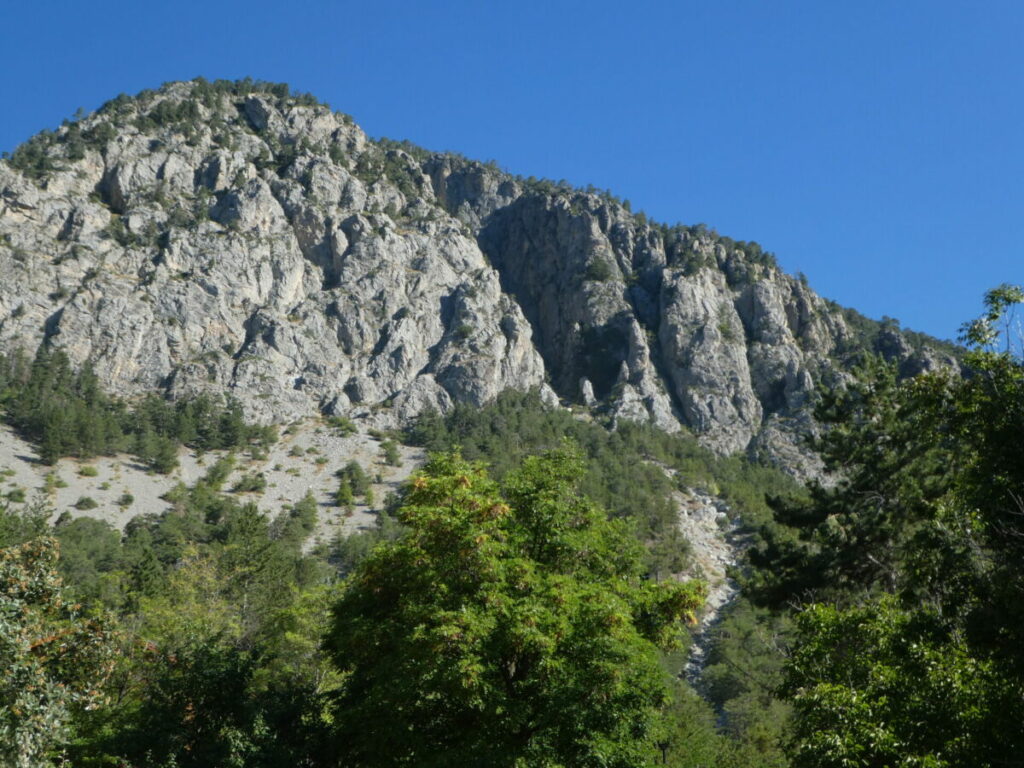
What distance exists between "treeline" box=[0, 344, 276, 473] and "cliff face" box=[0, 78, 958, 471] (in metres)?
4.58

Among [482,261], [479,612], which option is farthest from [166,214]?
[479,612]

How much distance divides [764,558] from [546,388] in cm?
12281

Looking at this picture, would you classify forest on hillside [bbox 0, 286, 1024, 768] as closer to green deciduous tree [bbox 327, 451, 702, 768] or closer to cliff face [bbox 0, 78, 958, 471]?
green deciduous tree [bbox 327, 451, 702, 768]

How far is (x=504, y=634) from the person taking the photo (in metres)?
14.2

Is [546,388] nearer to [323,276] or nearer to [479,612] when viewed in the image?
[323,276]

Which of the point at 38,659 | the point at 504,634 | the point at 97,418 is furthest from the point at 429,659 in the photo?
the point at 97,418

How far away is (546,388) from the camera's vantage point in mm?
149500

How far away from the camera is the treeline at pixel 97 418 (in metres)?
102

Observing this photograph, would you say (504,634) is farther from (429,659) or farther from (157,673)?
(157,673)

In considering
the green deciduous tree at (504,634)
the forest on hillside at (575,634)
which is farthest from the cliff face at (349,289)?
the green deciduous tree at (504,634)

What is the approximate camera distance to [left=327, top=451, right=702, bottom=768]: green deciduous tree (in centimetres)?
1353

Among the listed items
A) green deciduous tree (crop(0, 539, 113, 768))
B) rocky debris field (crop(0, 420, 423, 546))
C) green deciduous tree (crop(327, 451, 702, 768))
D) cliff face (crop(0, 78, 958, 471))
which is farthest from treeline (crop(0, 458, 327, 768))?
cliff face (crop(0, 78, 958, 471))

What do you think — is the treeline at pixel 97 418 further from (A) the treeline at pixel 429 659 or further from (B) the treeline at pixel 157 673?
(A) the treeline at pixel 429 659

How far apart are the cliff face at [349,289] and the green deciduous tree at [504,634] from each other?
112892 millimetres
